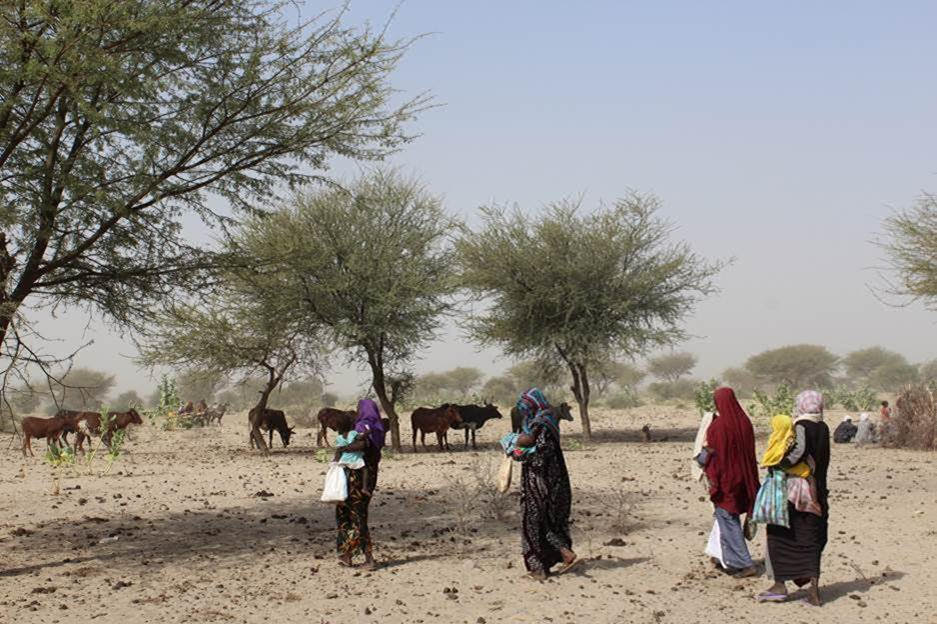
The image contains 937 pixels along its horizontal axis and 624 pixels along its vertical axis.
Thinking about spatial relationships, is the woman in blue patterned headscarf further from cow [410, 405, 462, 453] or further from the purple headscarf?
cow [410, 405, 462, 453]

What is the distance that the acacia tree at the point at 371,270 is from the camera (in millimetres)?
22922

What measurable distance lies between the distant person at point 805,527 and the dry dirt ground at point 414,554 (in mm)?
230

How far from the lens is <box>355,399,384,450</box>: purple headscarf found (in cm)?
912

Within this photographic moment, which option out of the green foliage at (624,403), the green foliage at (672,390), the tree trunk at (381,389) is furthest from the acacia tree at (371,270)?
the green foliage at (672,390)

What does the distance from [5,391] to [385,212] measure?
49.5ft

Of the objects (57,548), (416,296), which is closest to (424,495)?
(57,548)

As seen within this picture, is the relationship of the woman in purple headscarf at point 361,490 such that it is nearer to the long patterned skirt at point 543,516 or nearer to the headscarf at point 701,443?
the long patterned skirt at point 543,516

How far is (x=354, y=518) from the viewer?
933cm

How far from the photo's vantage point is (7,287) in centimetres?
884

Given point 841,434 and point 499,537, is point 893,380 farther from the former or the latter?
point 499,537

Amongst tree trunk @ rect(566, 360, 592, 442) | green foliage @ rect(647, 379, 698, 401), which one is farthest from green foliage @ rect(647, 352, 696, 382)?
tree trunk @ rect(566, 360, 592, 442)

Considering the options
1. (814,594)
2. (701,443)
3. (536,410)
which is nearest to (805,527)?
(814,594)

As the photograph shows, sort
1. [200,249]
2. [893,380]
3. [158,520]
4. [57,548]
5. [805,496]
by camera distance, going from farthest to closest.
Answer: [893,380], [158,520], [57,548], [200,249], [805,496]

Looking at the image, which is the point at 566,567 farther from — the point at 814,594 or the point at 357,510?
the point at 814,594
